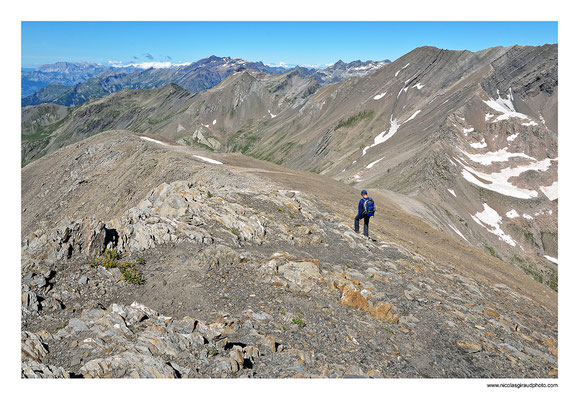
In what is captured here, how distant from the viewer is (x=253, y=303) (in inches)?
451

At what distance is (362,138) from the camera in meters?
123

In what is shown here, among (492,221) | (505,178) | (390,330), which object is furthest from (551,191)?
(390,330)

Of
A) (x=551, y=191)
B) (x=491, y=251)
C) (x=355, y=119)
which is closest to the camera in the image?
(x=491, y=251)

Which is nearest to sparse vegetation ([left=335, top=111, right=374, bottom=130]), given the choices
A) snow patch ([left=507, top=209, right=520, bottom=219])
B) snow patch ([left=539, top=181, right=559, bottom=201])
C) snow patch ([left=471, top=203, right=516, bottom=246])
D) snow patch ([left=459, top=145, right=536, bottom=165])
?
snow patch ([left=459, top=145, right=536, bottom=165])

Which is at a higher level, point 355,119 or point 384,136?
point 355,119

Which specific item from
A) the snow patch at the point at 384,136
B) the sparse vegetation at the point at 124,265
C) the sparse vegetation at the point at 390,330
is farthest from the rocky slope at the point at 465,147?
the sparse vegetation at the point at 124,265

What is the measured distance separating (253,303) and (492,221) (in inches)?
2514

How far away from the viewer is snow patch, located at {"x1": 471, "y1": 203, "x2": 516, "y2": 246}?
59.6 m

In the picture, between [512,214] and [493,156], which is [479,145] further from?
[512,214]

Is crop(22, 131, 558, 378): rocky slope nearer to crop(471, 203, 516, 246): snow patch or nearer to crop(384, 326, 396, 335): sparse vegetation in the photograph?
crop(384, 326, 396, 335): sparse vegetation

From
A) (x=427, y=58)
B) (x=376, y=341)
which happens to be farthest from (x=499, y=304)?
(x=427, y=58)

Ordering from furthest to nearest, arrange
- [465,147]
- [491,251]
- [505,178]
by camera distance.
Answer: [465,147] → [505,178] → [491,251]

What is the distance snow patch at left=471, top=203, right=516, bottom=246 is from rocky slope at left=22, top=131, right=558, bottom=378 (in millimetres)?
43313

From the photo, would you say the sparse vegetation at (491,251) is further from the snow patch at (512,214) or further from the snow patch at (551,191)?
the snow patch at (551,191)
